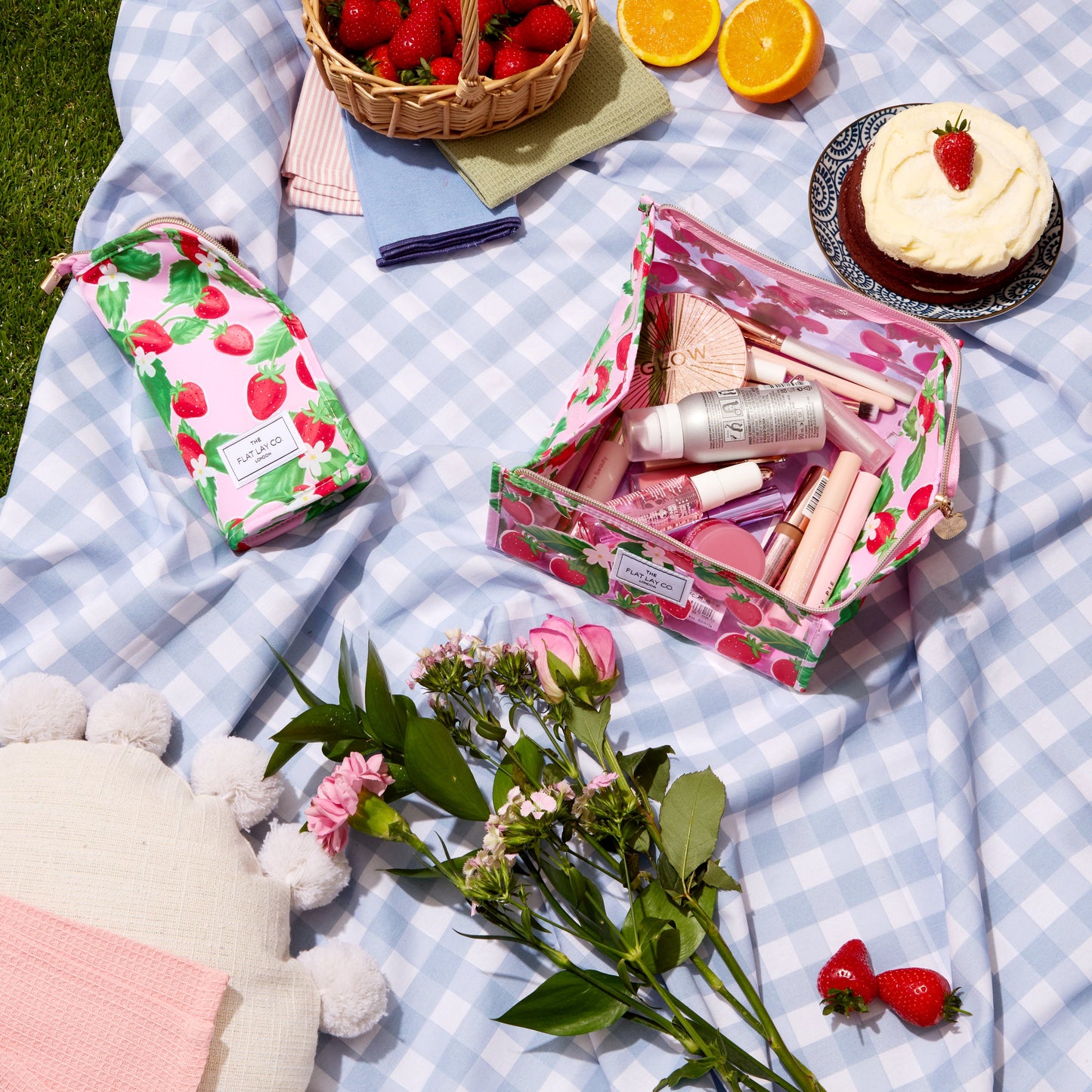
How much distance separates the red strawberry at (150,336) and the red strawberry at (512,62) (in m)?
0.43

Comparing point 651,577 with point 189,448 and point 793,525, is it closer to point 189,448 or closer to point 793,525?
point 793,525

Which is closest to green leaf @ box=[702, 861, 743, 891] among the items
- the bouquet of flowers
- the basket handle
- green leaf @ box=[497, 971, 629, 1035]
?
the bouquet of flowers

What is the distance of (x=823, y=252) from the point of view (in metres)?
1.05

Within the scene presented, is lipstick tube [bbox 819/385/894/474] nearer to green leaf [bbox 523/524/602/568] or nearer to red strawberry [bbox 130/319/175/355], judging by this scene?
green leaf [bbox 523/524/602/568]

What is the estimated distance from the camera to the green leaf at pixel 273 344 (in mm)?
979

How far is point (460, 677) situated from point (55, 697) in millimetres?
358

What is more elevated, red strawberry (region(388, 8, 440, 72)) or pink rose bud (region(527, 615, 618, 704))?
red strawberry (region(388, 8, 440, 72))

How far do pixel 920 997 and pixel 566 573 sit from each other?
48 cm

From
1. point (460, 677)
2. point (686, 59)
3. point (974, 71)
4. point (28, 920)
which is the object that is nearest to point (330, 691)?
point (460, 677)

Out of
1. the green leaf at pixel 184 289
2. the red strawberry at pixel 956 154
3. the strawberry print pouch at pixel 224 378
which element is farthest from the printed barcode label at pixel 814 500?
the green leaf at pixel 184 289

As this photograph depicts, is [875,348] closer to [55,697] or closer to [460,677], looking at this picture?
Answer: [460,677]

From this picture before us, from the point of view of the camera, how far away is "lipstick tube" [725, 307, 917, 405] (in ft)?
3.12

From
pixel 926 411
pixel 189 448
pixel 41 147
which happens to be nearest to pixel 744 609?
pixel 926 411

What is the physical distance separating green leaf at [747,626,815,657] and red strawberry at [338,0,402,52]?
715 mm
